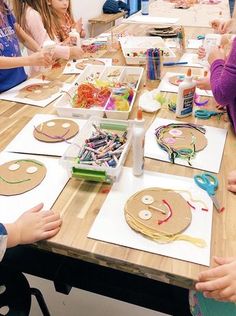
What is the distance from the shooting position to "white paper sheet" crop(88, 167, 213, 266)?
617 millimetres

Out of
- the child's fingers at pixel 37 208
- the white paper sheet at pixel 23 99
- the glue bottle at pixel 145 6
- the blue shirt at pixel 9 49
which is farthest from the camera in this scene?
the glue bottle at pixel 145 6

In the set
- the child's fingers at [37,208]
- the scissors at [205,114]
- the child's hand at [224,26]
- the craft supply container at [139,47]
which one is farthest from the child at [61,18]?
the child's fingers at [37,208]

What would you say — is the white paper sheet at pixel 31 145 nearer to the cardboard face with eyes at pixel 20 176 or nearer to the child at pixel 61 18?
the cardboard face with eyes at pixel 20 176

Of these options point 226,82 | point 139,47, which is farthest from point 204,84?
point 139,47

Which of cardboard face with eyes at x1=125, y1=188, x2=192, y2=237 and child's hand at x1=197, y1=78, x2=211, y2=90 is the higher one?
child's hand at x1=197, y1=78, x2=211, y2=90

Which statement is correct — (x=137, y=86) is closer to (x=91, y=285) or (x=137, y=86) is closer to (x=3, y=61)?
(x=3, y=61)

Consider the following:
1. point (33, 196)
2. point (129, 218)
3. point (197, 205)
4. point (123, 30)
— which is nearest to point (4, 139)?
point (33, 196)

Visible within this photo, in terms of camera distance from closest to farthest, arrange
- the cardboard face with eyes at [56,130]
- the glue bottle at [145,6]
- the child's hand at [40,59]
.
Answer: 1. the cardboard face with eyes at [56,130]
2. the child's hand at [40,59]
3. the glue bottle at [145,6]

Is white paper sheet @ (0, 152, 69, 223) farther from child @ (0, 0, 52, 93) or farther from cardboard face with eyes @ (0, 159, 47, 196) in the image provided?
child @ (0, 0, 52, 93)

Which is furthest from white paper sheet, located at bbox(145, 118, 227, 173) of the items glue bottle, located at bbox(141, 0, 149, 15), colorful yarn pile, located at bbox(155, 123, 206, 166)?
glue bottle, located at bbox(141, 0, 149, 15)

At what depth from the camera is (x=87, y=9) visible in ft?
12.5

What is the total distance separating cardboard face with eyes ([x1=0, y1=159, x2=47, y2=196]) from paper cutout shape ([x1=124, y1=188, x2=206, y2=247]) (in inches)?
10.2

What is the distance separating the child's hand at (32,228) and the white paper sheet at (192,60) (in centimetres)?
118

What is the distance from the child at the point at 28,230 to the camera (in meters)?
0.66
